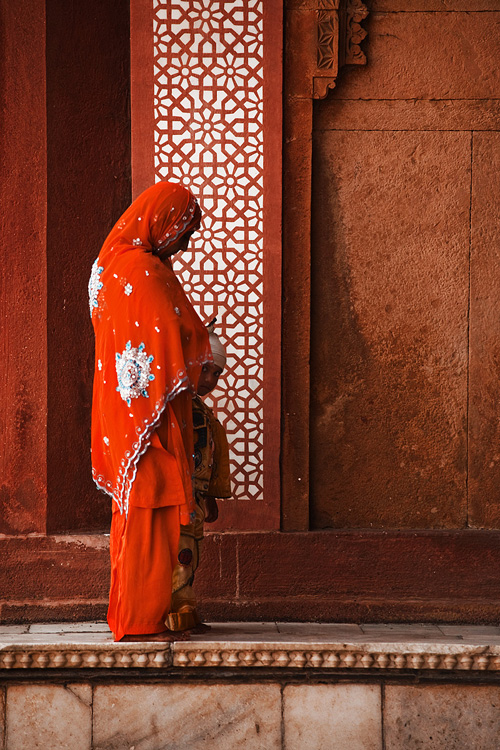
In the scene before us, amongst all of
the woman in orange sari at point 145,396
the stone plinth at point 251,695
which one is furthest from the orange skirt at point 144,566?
the stone plinth at point 251,695

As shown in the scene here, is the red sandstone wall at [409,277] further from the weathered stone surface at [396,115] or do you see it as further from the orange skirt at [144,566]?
the orange skirt at [144,566]

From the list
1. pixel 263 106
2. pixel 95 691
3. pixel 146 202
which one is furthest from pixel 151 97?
pixel 95 691

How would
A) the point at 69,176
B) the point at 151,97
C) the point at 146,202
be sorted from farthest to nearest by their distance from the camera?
the point at 69,176, the point at 151,97, the point at 146,202

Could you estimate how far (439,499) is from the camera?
4.72 meters

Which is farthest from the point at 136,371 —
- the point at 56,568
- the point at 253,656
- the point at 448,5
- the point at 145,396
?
the point at 448,5

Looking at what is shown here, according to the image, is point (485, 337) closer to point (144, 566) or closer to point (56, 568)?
point (144, 566)

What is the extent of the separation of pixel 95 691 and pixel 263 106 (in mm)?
2706

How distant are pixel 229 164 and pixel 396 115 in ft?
2.86

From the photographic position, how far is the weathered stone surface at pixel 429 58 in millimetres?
4605

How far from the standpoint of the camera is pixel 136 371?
3.54 meters

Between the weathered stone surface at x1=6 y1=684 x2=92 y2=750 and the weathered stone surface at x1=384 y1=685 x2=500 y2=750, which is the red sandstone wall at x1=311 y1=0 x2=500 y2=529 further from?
the weathered stone surface at x1=6 y1=684 x2=92 y2=750

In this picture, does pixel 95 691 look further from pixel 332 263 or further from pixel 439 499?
pixel 332 263

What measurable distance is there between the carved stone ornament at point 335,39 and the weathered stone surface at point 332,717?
2.70 m

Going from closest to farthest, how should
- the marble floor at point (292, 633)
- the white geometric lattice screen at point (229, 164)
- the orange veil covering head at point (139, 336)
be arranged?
the orange veil covering head at point (139, 336) < the marble floor at point (292, 633) < the white geometric lattice screen at point (229, 164)
